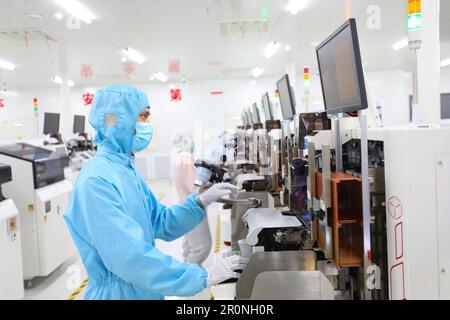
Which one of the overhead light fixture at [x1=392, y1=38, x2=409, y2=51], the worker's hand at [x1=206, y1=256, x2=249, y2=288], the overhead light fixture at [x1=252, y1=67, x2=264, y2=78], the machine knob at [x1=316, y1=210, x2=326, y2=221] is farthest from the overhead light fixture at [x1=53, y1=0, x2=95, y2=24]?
the overhead light fixture at [x1=392, y1=38, x2=409, y2=51]

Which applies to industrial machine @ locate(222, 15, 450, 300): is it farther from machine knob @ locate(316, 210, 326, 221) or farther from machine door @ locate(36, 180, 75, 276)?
machine door @ locate(36, 180, 75, 276)

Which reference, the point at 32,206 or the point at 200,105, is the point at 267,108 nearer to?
the point at 32,206

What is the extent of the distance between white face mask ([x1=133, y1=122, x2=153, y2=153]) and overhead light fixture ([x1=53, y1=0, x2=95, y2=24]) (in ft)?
13.4

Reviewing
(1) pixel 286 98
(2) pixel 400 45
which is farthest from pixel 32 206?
(2) pixel 400 45

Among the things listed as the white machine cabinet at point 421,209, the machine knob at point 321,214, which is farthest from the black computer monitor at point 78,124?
the white machine cabinet at point 421,209

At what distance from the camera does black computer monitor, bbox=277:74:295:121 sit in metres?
2.70

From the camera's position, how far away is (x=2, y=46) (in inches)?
305

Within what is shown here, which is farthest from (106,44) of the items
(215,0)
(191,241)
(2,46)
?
(191,241)

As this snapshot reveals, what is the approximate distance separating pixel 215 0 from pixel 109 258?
16.4 feet

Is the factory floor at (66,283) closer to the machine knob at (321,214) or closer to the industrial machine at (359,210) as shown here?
the industrial machine at (359,210)

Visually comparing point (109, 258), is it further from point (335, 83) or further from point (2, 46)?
point (2, 46)

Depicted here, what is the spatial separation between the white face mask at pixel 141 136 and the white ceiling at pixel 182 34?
2922mm

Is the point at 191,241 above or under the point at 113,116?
under
